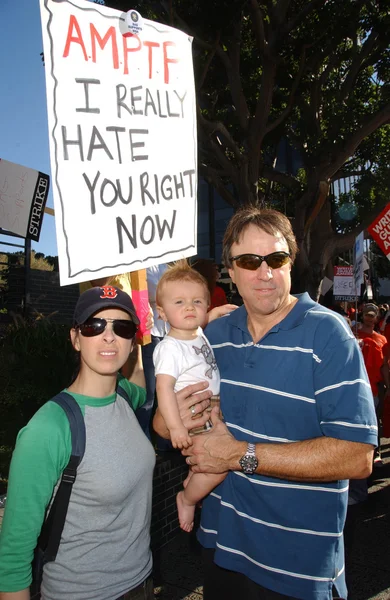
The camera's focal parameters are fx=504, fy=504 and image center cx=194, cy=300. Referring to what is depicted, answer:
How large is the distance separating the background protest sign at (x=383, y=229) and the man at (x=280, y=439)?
654cm

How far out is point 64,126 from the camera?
2.29m

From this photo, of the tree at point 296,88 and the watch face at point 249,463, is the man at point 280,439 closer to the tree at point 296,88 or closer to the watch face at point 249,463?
the watch face at point 249,463

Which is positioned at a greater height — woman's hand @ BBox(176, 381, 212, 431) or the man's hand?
woman's hand @ BBox(176, 381, 212, 431)

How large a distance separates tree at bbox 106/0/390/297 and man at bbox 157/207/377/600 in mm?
9792

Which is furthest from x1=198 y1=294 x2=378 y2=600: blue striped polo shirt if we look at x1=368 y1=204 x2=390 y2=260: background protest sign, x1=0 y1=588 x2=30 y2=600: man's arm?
x1=368 y1=204 x2=390 y2=260: background protest sign

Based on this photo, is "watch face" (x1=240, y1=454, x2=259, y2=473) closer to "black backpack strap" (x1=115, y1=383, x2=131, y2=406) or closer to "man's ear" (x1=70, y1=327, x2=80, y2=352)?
"black backpack strap" (x1=115, y1=383, x2=131, y2=406)

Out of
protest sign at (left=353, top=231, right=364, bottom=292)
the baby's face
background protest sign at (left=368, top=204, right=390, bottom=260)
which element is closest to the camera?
the baby's face

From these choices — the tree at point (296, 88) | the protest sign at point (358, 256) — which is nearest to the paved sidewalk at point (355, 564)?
the protest sign at point (358, 256)

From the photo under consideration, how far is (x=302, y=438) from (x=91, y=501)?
2.65 ft

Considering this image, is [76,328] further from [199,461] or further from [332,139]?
[332,139]

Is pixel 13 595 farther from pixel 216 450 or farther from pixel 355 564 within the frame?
pixel 355 564

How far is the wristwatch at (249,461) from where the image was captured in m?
1.85

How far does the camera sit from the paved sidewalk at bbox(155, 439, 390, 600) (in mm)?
3713

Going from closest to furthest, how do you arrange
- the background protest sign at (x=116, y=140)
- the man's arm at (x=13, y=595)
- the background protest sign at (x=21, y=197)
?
the man's arm at (x=13, y=595), the background protest sign at (x=116, y=140), the background protest sign at (x=21, y=197)
